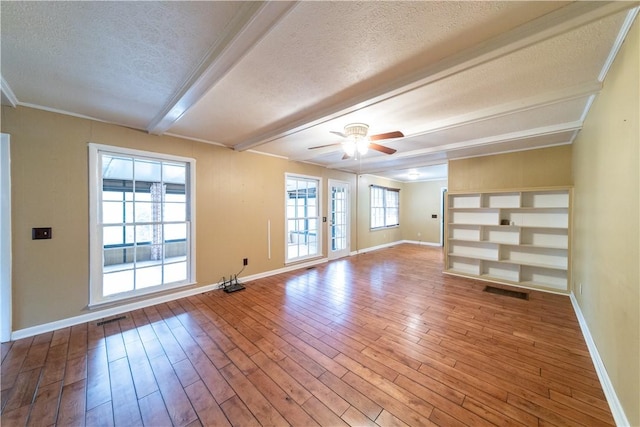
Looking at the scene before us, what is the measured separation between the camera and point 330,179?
5.94m

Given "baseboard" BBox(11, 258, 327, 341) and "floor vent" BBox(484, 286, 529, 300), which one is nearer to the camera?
"baseboard" BBox(11, 258, 327, 341)

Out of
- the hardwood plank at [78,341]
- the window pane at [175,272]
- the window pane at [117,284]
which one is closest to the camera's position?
the hardwood plank at [78,341]

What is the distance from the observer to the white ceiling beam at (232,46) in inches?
50.2

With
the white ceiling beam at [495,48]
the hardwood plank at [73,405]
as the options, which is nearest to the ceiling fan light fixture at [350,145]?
the white ceiling beam at [495,48]

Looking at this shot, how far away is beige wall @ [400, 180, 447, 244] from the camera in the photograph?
805cm

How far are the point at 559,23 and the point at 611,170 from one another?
119cm

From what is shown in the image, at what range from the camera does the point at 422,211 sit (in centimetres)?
839

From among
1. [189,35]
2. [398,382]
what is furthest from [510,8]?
[398,382]

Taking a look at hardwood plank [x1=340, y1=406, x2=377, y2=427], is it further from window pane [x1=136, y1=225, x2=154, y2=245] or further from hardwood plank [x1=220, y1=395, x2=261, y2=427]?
window pane [x1=136, y1=225, x2=154, y2=245]

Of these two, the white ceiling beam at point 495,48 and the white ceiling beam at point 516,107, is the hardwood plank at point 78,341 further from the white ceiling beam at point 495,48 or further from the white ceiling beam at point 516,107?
the white ceiling beam at point 516,107

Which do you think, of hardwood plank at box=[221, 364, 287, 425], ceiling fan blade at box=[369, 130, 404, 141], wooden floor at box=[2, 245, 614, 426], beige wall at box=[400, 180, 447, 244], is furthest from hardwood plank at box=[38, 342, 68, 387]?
beige wall at box=[400, 180, 447, 244]

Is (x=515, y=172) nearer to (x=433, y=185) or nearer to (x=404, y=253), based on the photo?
(x=404, y=253)

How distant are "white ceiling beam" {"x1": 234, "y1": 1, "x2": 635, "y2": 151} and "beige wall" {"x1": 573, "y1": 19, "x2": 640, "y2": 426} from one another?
323 mm

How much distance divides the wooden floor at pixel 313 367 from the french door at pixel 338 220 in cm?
280
